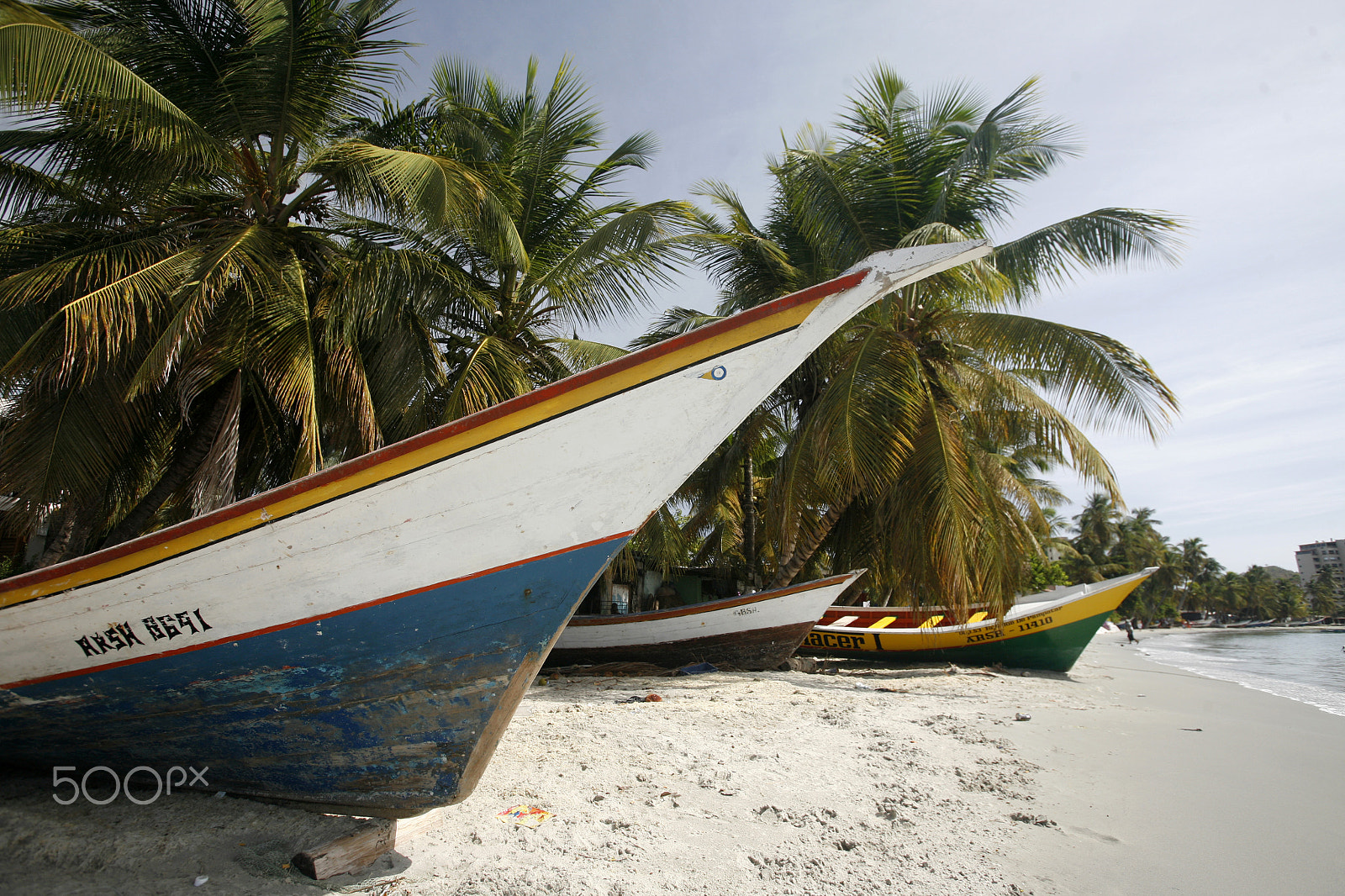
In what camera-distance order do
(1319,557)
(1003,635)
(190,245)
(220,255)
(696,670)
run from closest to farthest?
(220,255)
(190,245)
(696,670)
(1003,635)
(1319,557)

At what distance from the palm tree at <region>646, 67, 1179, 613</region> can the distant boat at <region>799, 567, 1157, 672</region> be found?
1.07 meters

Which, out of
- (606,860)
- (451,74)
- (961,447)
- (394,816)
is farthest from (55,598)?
(961,447)

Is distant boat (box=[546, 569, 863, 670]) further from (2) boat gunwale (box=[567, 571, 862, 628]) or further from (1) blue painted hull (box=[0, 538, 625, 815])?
(1) blue painted hull (box=[0, 538, 625, 815])

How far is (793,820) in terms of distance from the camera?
311 cm

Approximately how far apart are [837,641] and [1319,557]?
16425cm

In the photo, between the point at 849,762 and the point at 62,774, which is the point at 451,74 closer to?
the point at 62,774

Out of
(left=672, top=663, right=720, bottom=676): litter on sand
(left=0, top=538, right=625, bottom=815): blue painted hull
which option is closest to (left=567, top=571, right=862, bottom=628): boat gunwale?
(left=672, top=663, right=720, bottom=676): litter on sand

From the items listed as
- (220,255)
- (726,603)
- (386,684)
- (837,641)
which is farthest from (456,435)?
(837,641)

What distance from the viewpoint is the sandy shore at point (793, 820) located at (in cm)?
249

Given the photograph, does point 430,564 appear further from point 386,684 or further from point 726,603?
point 726,603

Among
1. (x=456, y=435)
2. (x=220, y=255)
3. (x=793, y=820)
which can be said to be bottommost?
(x=793, y=820)

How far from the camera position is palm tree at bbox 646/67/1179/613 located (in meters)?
7.84

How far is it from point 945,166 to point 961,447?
4147 mm

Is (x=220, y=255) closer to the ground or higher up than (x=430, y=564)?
higher up
